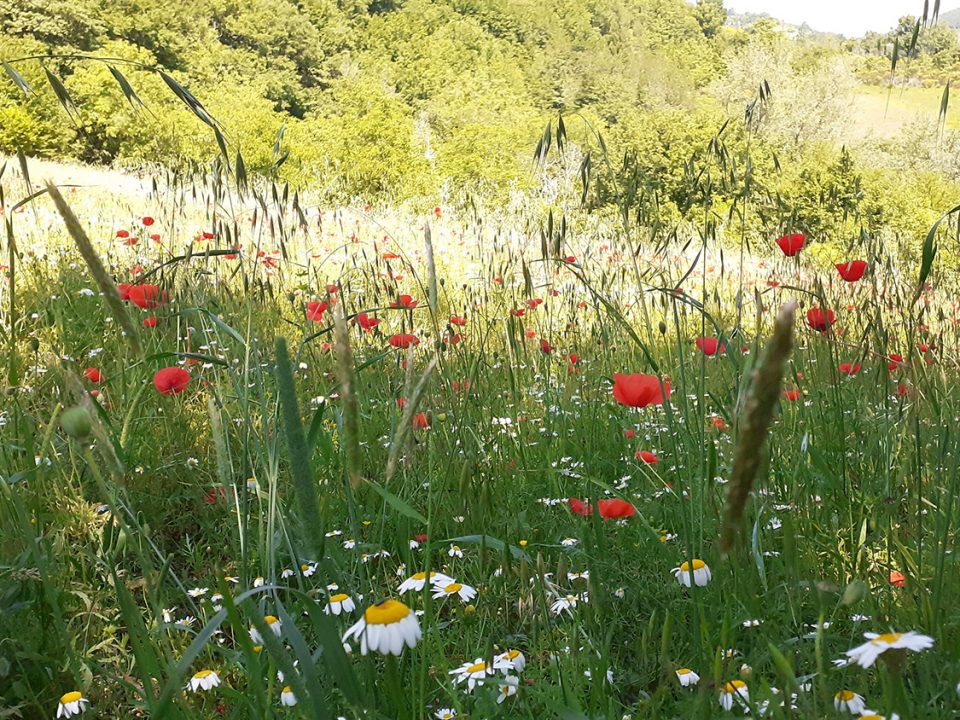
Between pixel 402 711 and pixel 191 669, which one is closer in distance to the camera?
pixel 402 711

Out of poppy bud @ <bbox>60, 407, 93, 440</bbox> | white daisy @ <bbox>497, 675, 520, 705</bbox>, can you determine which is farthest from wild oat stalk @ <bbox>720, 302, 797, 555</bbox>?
white daisy @ <bbox>497, 675, 520, 705</bbox>

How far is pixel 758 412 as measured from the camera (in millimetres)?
329

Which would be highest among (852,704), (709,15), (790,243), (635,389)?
(709,15)

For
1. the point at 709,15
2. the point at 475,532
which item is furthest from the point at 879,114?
the point at 475,532

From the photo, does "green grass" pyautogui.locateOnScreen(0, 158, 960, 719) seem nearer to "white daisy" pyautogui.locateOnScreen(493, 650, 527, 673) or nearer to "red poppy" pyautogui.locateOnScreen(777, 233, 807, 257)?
"white daisy" pyautogui.locateOnScreen(493, 650, 527, 673)

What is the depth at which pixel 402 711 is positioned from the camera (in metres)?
0.75

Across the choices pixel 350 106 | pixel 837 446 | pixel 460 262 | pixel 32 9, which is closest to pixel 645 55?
pixel 350 106

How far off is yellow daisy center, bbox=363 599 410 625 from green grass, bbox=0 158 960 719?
0.04 m

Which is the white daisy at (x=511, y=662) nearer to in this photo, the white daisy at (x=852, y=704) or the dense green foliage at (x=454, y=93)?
the white daisy at (x=852, y=704)

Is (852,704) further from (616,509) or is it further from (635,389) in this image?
(635,389)

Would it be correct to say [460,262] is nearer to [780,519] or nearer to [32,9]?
[780,519]

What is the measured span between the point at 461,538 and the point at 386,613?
0.18m

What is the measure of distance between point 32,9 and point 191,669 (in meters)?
33.6

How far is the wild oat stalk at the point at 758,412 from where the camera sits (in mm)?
316
